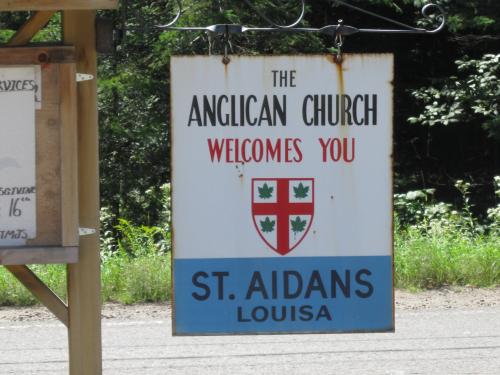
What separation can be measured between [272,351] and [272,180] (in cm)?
269

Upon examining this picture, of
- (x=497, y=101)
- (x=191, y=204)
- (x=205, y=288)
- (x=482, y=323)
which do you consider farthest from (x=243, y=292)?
(x=497, y=101)

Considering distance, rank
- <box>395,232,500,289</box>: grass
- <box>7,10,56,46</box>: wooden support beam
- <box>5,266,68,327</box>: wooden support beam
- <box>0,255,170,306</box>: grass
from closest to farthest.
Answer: <box>7,10,56,46</box>: wooden support beam
<box>5,266,68,327</box>: wooden support beam
<box>0,255,170,306</box>: grass
<box>395,232,500,289</box>: grass

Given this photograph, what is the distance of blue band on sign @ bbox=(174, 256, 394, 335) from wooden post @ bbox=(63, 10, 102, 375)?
1.23 ft

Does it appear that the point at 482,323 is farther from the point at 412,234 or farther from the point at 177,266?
the point at 177,266

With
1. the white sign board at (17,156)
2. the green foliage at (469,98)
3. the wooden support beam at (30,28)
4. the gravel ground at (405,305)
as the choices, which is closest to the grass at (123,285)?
the gravel ground at (405,305)

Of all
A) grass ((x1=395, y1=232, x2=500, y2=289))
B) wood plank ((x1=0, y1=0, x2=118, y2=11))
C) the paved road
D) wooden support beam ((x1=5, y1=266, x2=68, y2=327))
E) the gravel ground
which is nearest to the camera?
wood plank ((x1=0, y1=0, x2=118, y2=11))

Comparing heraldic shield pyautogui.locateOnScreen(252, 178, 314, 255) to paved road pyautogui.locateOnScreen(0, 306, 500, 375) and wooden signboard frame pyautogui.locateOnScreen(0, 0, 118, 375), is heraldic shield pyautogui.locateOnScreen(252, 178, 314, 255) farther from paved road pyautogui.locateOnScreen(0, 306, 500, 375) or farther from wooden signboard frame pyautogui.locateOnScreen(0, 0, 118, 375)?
paved road pyautogui.locateOnScreen(0, 306, 500, 375)

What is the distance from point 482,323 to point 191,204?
149 inches

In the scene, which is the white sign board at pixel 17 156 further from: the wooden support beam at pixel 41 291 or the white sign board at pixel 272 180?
the white sign board at pixel 272 180

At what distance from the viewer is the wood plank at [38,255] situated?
355 centimetres

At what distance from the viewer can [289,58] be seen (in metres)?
3.92

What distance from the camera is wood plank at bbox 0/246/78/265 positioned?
355 cm

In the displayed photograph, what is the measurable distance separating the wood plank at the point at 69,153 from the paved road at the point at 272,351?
96.7 inches

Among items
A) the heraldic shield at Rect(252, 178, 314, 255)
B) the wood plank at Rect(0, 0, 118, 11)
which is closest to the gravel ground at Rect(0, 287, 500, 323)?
the heraldic shield at Rect(252, 178, 314, 255)
